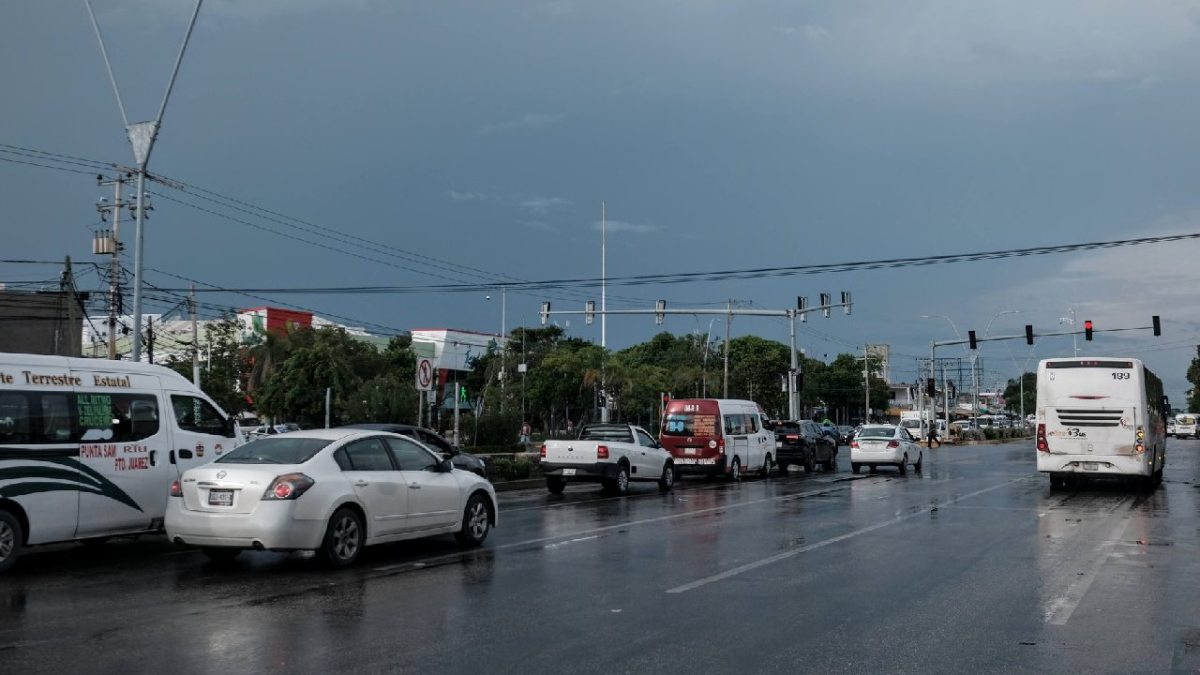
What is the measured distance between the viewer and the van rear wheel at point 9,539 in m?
10.7

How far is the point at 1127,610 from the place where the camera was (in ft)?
29.6

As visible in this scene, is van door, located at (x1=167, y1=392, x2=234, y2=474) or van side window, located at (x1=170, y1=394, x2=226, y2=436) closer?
van door, located at (x1=167, y1=392, x2=234, y2=474)

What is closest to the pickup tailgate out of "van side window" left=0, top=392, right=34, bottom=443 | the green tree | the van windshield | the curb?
the curb

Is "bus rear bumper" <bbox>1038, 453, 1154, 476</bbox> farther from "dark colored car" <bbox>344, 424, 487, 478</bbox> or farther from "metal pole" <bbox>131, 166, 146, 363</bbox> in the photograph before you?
"metal pole" <bbox>131, 166, 146, 363</bbox>

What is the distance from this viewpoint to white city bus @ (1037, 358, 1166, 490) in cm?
2273

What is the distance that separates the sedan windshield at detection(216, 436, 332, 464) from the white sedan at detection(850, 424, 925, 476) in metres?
23.9

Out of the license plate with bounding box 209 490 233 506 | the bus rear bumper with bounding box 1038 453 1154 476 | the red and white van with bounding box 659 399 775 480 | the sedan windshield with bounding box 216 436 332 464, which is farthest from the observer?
the red and white van with bounding box 659 399 775 480

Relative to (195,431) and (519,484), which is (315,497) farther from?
(519,484)

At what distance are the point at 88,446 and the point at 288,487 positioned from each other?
2930mm

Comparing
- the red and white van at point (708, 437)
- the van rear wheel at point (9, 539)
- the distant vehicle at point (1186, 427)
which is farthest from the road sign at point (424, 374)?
the distant vehicle at point (1186, 427)

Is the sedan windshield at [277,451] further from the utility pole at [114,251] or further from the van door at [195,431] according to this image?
the utility pole at [114,251]

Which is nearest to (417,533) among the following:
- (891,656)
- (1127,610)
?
(891,656)

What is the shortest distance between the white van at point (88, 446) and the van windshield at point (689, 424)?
1590cm

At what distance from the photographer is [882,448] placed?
106ft
